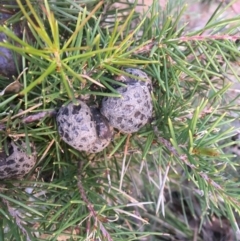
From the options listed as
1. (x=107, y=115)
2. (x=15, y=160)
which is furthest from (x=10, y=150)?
(x=107, y=115)

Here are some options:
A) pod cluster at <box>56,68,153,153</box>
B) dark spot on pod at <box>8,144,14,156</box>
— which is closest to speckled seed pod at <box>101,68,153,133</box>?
pod cluster at <box>56,68,153,153</box>

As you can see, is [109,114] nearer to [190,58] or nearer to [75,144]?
[75,144]

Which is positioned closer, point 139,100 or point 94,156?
point 139,100

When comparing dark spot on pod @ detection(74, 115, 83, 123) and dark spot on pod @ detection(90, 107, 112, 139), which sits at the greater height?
dark spot on pod @ detection(74, 115, 83, 123)

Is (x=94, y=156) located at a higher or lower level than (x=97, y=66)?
lower

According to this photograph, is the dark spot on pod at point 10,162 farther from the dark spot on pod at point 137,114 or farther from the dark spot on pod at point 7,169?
the dark spot on pod at point 137,114

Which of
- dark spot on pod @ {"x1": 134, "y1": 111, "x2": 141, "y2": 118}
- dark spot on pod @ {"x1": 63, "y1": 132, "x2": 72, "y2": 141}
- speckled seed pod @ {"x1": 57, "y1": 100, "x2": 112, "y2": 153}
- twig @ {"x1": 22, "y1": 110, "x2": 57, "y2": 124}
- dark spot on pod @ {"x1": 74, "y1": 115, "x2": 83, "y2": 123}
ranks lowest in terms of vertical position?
twig @ {"x1": 22, "y1": 110, "x2": 57, "y2": 124}

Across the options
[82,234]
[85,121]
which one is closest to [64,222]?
[82,234]

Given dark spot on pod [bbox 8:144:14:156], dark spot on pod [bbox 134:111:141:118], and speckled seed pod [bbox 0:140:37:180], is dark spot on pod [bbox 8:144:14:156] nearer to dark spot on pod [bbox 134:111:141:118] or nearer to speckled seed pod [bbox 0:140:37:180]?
speckled seed pod [bbox 0:140:37:180]
